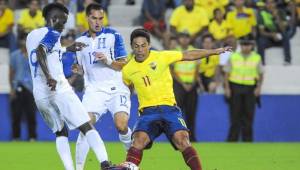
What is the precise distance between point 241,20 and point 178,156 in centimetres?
622

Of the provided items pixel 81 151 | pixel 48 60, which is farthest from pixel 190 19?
pixel 48 60

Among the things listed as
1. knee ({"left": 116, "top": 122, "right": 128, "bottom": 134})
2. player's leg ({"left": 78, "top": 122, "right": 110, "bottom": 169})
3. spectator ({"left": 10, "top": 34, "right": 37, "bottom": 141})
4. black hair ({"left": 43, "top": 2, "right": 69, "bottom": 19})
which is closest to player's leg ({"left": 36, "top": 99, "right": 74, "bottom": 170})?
player's leg ({"left": 78, "top": 122, "right": 110, "bottom": 169})

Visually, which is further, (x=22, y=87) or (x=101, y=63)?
(x=22, y=87)

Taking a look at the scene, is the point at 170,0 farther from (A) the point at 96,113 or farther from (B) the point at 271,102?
(A) the point at 96,113

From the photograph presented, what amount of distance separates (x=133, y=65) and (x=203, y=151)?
6.13 meters

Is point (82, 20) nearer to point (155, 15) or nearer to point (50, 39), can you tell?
point (155, 15)

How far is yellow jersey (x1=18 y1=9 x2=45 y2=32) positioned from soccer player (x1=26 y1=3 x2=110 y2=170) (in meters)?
9.72

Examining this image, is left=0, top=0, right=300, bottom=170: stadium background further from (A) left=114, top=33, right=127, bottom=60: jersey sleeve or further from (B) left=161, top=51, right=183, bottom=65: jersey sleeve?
(B) left=161, top=51, right=183, bottom=65: jersey sleeve

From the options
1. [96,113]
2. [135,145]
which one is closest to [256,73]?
[96,113]

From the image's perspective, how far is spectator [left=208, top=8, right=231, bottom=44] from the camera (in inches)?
867

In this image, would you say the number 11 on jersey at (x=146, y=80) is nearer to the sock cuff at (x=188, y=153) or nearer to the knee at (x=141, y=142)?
the knee at (x=141, y=142)

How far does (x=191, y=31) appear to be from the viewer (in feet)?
72.5

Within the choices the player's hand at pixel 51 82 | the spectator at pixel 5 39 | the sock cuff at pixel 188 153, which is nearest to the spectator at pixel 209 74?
the spectator at pixel 5 39

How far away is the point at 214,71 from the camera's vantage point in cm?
2158
